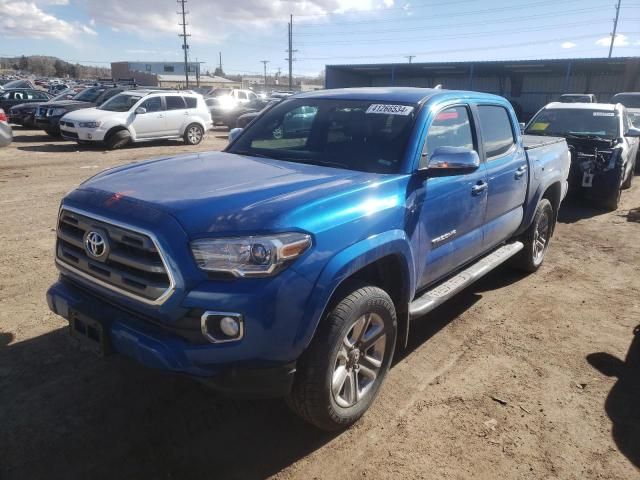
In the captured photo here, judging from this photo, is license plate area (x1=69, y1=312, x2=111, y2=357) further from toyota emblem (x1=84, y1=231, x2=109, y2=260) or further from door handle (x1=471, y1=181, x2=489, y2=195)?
door handle (x1=471, y1=181, x2=489, y2=195)

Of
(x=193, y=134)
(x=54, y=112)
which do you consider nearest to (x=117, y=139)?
(x=193, y=134)

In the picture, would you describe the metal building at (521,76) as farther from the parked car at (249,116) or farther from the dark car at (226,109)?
the parked car at (249,116)

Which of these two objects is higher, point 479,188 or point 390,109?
point 390,109

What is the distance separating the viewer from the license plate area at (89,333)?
2504mm

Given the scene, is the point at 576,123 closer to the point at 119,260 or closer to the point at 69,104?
the point at 119,260

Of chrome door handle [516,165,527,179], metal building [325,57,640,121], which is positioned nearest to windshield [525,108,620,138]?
chrome door handle [516,165,527,179]

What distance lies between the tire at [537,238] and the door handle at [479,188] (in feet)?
5.10

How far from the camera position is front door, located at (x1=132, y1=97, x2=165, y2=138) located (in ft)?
47.7

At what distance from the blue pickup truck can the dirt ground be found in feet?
1.04

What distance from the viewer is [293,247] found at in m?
2.33

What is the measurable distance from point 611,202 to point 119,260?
874cm

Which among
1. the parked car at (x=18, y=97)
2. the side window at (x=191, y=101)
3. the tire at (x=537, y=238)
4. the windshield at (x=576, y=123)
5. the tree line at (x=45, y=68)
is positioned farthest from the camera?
the tree line at (x=45, y=68)

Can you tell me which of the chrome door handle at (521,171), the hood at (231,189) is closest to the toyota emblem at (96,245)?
the hood at (231,189)

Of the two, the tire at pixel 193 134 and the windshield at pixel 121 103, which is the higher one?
the windshield at pixel 121 103
